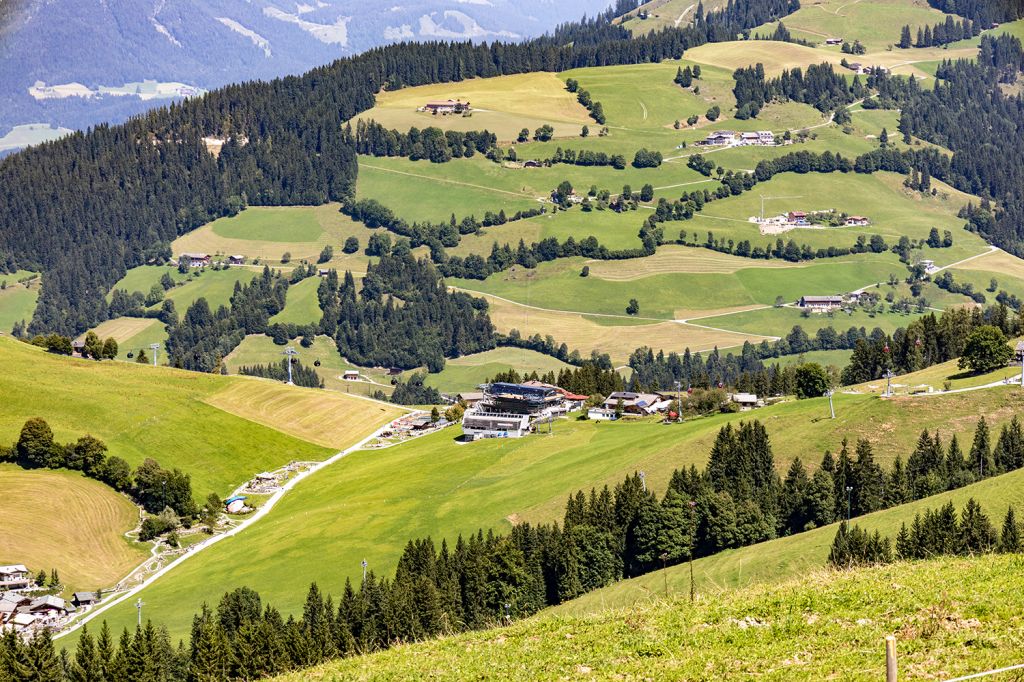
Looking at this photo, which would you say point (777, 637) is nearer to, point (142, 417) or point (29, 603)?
point (29, 603)

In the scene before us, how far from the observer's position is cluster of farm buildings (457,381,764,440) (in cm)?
16912

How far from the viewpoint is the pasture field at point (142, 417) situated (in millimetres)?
158375

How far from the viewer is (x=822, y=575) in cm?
3725

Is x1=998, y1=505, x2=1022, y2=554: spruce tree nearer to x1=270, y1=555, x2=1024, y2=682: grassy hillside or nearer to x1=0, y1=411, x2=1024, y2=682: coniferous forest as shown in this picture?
x1=0, y1=411, x2=1024, y2=682: coniferous forest

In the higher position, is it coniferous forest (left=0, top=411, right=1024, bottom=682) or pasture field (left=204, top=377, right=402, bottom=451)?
coniferous forest (left=0, top=411, right=1024, bottom=682)

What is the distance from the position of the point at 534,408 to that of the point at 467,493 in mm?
37439

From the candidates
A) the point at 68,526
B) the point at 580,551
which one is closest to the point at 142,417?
the point at 68,526

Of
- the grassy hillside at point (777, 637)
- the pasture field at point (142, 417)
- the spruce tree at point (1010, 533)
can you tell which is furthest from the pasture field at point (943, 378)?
the grassy hillside at point (777, 637)

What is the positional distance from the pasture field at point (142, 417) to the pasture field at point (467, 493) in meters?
17.0

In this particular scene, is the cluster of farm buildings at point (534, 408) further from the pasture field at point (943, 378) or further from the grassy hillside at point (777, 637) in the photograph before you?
the grassy hillside at point (777, 637)

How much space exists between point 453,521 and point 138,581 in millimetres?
29618

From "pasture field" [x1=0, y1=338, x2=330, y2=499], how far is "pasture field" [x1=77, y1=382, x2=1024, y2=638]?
55.7 feet

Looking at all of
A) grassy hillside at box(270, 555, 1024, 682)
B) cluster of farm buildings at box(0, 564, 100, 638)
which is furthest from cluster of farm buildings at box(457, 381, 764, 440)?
grassy hillside at box(270, 555, 1024, 682)

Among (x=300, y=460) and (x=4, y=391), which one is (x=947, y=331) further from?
(x=4, y=391)
